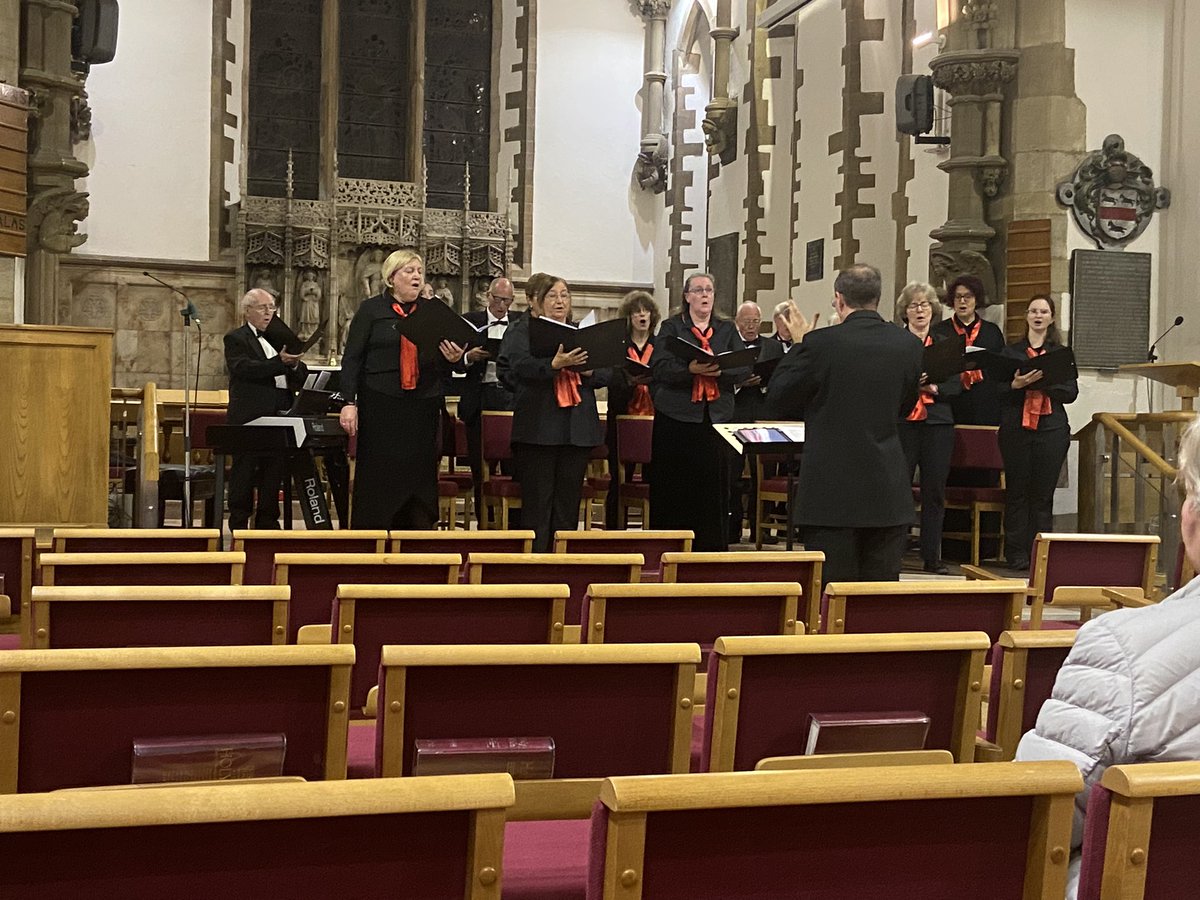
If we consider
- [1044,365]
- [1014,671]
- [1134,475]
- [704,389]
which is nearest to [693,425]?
[704,389]

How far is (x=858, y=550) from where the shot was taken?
190 inches

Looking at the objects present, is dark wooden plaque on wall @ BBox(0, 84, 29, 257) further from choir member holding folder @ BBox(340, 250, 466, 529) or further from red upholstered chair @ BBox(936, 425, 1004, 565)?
red upholstered chair @ BBox(936, 425, 1004, 565)

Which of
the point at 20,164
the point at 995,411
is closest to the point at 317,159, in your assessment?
the point at 20,164

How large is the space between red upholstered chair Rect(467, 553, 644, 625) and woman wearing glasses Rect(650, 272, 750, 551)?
9.71 ft

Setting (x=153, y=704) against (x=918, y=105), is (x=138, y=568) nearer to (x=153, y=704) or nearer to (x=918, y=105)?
(x=153, y=704)

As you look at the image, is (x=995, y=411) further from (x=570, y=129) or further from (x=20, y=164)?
(x=570, y=129)

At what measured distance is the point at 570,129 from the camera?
58.1 ft

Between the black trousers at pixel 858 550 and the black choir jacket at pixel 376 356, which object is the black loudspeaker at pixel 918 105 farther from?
the black trousers at pixel 858 550

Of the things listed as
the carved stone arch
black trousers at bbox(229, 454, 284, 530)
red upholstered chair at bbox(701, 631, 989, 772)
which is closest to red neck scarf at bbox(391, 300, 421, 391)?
black trousers at bbox(229, 454, 284, 530)

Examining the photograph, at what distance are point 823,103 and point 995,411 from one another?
5736 mm

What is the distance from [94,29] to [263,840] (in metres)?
10.5

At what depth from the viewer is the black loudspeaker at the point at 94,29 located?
1040 cm

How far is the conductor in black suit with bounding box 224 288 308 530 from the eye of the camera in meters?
7.49

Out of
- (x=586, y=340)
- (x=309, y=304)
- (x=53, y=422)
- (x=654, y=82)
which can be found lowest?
(x=53, y=422)
